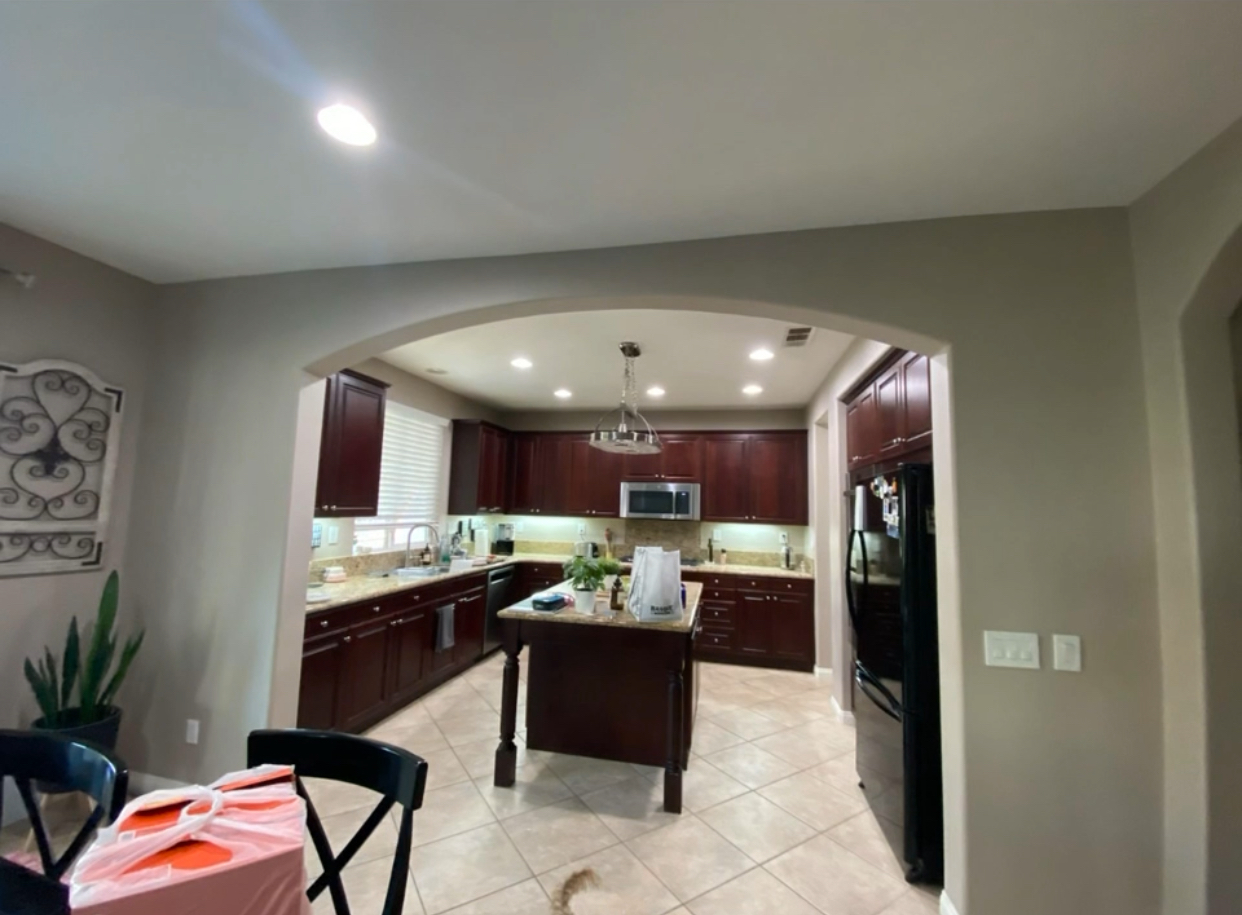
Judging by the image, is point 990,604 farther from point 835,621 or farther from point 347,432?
point 347,432

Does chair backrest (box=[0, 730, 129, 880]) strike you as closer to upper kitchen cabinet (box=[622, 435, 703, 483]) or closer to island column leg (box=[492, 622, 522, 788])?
island column leg (box=[492, 622, 522, 788])

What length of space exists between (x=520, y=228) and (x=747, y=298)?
989 millimetres

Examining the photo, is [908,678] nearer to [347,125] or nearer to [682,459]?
[347,125]

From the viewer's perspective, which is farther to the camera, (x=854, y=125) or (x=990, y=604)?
(x=990, y=604)

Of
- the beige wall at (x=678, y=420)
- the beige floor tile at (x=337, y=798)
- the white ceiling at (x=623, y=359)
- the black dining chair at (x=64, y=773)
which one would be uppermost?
the white ceiling at (x=623, y=359)

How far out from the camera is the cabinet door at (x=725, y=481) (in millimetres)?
5633

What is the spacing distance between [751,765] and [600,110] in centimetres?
339

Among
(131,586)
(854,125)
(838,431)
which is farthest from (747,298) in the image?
(131,586)

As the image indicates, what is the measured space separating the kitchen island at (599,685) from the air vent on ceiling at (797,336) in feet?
6.07

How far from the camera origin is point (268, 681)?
2.37 meters

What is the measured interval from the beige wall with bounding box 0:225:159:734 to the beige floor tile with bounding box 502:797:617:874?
2.00 metres

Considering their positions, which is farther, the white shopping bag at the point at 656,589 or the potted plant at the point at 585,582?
the potted plant at the point at 585,582

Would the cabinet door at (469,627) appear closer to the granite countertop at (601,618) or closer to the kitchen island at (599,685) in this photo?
the kitchen island at (599,685)

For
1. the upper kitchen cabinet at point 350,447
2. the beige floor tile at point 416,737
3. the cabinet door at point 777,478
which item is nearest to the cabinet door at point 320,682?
the beige floor tile at point 416,737
